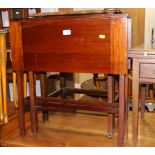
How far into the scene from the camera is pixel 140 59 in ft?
5.70

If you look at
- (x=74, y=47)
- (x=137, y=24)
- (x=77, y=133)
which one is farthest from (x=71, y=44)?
(x=137, y=24)

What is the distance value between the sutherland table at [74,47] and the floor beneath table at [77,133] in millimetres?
262

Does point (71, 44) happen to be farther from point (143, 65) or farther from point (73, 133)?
point (73, 133)

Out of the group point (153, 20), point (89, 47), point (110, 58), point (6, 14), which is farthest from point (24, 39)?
point (153, 20)

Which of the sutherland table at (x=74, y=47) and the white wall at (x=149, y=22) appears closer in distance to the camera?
the sutherland table at (x=74, y=47)

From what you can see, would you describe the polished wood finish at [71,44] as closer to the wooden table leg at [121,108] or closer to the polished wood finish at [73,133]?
the wooden table leg at [121,108]

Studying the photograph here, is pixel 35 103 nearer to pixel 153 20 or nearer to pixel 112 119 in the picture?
pixel 112 119

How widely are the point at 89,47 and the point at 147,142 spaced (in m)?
0.86

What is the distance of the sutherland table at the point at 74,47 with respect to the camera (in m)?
1.71

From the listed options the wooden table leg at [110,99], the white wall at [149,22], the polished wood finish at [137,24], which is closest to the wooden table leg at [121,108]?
the wooden table leg at [110,99]

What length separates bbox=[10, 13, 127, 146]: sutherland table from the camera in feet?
5.62

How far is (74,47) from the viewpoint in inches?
71.6

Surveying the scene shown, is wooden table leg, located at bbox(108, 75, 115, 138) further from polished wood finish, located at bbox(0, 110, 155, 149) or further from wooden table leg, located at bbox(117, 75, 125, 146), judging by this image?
wooden table leg, located at bbox(117, 75, 125, 146)

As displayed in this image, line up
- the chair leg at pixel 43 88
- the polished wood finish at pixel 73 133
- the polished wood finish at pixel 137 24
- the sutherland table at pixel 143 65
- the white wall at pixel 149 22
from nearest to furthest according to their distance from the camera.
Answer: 1. the sutherland table at pixel 143 65
2. the polished wood finish at pixel 73 133
3. the chair leg at pixel 43 88
4. the polished wood finish at pixel 137 24
5. the white wall at pixel 149 22
